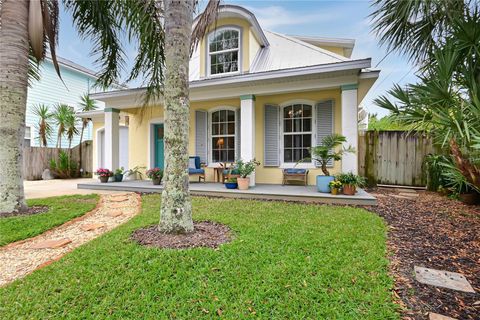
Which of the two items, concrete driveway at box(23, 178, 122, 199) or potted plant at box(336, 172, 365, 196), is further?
concrete driveway at box(23, 178, 122, 199)

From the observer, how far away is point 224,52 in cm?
855

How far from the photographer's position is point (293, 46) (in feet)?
28.8

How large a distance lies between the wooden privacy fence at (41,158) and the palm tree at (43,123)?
0.80m

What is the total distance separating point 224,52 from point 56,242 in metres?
7.48

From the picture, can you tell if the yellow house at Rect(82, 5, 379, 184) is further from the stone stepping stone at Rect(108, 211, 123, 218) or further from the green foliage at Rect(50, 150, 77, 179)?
the green foliage at Rect(50, 150, 77, 179)

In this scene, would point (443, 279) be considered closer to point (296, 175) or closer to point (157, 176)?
point (296, 175)

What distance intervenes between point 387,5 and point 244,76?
3.53 m

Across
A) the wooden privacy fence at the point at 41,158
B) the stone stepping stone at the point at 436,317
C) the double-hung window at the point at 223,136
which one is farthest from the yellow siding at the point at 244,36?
the wooden privacy fence at the point at 41,158

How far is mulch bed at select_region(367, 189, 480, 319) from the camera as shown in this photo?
6.74ft

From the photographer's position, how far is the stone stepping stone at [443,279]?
7.62 feet

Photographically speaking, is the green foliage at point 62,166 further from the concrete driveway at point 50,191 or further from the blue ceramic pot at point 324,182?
the blue ceramic pot at point 324,182

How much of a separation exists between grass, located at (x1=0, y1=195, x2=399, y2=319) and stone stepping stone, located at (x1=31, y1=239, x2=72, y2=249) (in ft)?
1.41

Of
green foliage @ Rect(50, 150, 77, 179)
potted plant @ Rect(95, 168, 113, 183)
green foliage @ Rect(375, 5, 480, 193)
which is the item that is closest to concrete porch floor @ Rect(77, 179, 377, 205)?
potted plant @ Rect(95, 168, 113, 183)

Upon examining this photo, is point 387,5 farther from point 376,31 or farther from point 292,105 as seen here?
point 292,105
